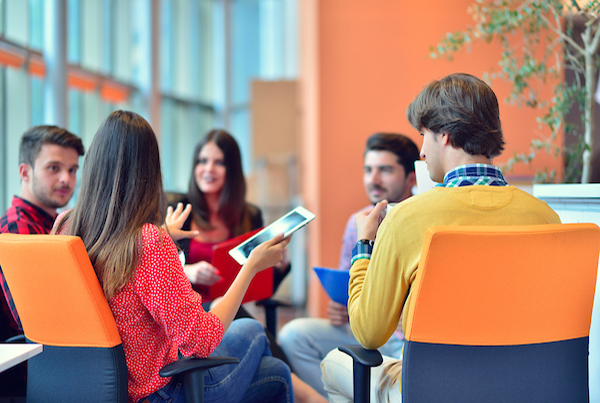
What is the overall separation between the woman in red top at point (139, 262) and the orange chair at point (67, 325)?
0.07 m

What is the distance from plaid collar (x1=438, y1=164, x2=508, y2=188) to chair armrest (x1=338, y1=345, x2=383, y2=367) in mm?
479

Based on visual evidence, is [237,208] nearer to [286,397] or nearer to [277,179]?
[286,397]

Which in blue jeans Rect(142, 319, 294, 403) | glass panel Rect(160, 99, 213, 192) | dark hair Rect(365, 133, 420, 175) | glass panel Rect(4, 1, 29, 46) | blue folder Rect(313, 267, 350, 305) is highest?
glass panel Rect(4, 1, 29, 46)

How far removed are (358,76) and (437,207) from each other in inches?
115

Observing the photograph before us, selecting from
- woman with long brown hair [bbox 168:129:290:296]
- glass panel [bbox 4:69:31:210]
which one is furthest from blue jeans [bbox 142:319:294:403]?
glass panel [bbox 4:69:31:210]

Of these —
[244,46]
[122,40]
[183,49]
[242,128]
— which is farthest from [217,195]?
[244,46]

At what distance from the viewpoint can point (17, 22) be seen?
11.5 ft

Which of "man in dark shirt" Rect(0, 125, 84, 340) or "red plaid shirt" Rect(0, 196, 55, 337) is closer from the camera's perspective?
"red plaid shirt" Rect(0, 196, 55, 337)

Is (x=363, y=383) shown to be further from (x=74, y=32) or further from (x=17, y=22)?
(x=74, y=32)

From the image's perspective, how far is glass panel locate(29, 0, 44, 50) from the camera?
146 inches

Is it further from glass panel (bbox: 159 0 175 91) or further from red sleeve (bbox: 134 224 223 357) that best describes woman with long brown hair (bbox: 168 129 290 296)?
glass panel (bbox: 159 0 175 91)

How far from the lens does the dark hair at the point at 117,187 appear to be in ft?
4.40

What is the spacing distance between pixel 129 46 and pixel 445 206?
4.87 m

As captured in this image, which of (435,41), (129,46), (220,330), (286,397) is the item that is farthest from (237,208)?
(129,46)
